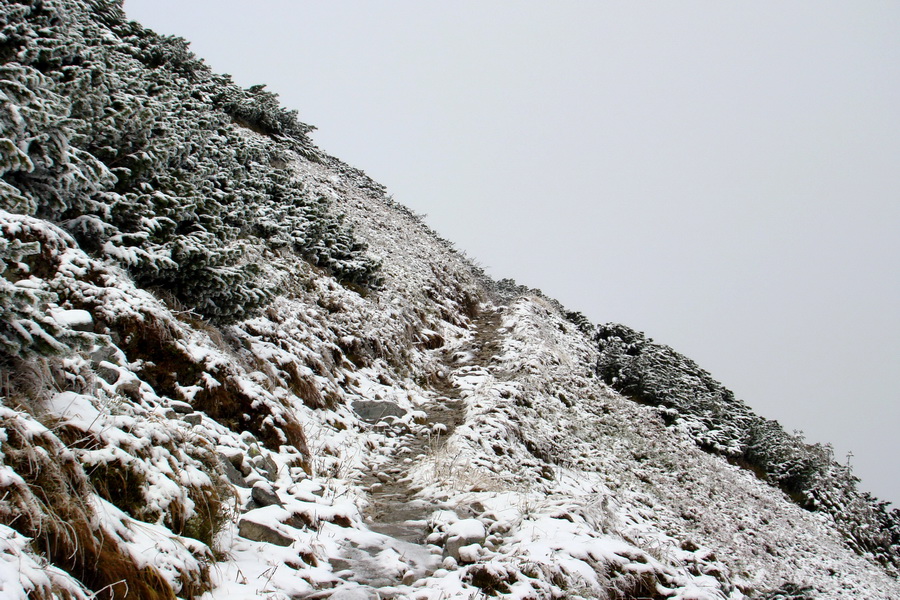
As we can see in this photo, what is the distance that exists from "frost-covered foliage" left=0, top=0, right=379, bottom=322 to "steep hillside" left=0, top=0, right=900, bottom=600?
4 centimetres

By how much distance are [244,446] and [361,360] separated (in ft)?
18.1

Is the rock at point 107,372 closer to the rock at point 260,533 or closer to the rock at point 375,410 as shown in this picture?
the rock at point 260,533

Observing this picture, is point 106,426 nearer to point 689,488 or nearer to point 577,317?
point 689,488

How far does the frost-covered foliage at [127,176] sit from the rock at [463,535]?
4533mm

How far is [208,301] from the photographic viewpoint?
25.2ft

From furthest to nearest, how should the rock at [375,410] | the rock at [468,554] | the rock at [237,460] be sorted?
the rock at [375,410]
the rock at [237,460]
the rock at [468,554]

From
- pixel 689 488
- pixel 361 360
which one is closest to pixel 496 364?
pixel 361 360

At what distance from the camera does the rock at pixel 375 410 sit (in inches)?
382

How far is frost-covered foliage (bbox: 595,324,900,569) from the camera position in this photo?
18500mm

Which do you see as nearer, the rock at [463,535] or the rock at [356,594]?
the rock at [356,594]

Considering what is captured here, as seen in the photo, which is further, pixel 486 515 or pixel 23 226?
pixel 486 515

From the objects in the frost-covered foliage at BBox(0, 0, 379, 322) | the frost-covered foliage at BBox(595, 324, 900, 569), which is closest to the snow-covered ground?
Result: the frost-covered foliage at BBox(0, 0, 379, 322)

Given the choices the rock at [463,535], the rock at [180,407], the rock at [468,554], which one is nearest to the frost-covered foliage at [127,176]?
the rock at [180,407]

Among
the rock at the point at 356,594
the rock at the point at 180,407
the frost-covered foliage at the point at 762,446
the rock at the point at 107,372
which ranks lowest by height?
the rock at the point at 356,594
